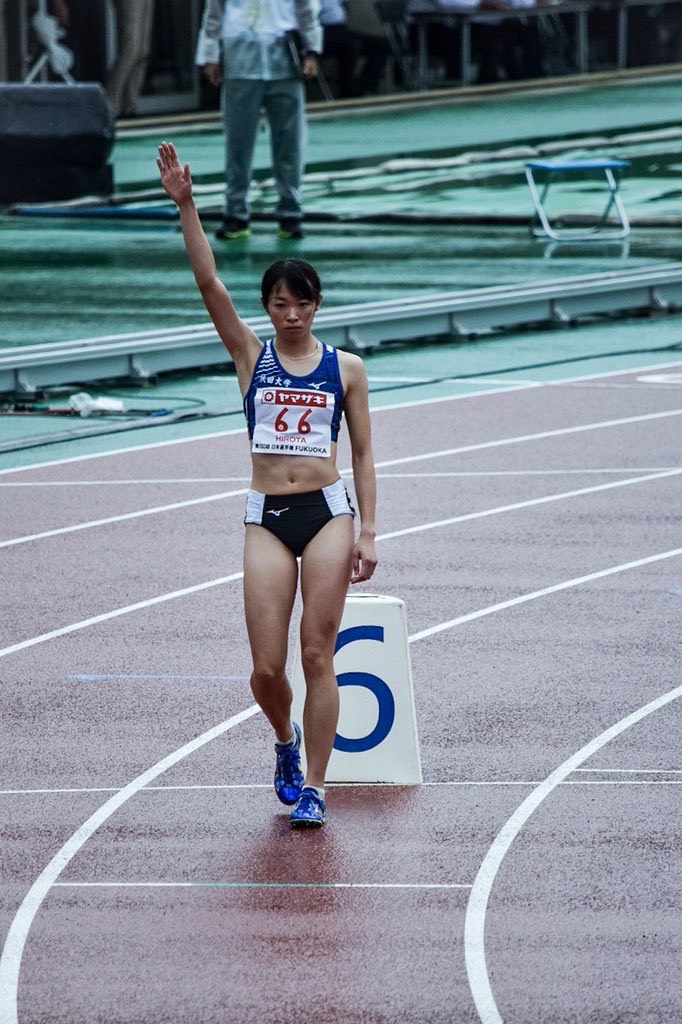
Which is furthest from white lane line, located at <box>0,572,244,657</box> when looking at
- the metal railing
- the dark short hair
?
the metal railing

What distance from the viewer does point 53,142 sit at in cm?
2484

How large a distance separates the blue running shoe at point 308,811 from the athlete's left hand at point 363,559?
0.78m

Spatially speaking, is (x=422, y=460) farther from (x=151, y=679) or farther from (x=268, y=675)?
(x=268, y=675)

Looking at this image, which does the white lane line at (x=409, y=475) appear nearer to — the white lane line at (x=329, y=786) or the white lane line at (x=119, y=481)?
the white lane line at (x=119, y=481)

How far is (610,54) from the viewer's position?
45.0 meters

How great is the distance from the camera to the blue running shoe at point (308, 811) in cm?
693

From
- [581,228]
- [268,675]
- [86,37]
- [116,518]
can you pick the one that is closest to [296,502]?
[268,675]

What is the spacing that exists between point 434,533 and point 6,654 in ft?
10.5

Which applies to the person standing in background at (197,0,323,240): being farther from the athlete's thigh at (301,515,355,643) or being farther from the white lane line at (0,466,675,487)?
the athlete's thigh at (301,515,355,643)

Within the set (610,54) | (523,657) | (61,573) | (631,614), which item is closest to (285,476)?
(523,657)

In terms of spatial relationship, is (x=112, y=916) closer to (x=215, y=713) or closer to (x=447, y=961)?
(x=447, y=961)

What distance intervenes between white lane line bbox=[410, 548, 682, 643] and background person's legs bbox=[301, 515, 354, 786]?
2373mm

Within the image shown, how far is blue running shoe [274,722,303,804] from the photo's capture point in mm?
7129

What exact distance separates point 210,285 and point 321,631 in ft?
4.33
